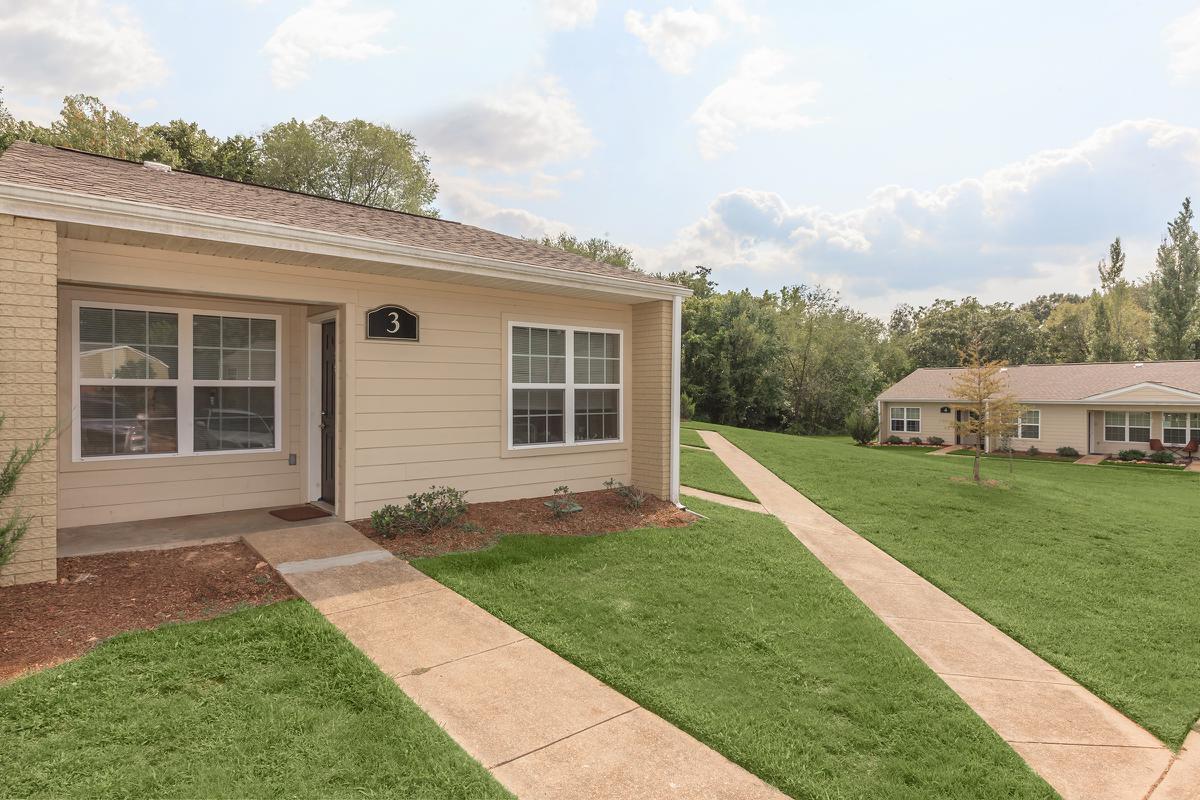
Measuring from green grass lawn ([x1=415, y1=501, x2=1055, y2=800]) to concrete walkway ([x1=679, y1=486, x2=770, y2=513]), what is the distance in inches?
93.0

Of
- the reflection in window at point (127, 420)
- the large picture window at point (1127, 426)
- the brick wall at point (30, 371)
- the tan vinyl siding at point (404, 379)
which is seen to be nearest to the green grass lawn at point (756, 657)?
the tan vinyl siding at point (404, 379)

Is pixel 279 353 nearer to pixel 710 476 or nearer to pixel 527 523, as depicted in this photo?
pixel 527 523

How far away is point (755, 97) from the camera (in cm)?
991

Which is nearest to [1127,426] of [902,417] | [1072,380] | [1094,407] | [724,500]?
[1094,407]

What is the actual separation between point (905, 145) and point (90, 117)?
27270 millimetres

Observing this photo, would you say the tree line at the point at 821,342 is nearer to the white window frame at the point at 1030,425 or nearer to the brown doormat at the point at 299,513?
the white window frame at the point at 1030,425

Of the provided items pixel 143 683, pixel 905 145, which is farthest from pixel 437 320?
pixel 905 145

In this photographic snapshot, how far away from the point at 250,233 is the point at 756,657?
17.2 ft

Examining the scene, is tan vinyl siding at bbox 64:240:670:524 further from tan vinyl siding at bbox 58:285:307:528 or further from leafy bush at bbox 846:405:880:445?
leafy bush at bbox 846:405:880:445

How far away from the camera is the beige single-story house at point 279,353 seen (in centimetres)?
454

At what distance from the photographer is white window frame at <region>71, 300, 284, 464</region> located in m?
5.80

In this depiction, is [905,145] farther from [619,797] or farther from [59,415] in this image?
[59,415]

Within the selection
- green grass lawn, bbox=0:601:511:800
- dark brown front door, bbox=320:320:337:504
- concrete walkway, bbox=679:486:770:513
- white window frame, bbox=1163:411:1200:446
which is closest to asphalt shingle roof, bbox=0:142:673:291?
dark brown front door, bbox=320:320:337:504

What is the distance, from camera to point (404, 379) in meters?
6.69
